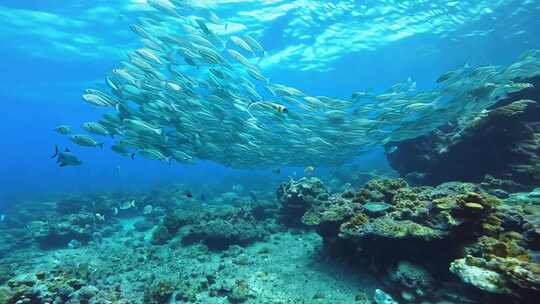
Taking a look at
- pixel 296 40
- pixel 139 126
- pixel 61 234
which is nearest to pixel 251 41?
pixel 139 126

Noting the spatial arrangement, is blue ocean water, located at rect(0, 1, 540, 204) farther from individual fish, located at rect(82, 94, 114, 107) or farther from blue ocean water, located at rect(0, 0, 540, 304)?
individual fish, located at rect(82, 94, 114, 107)

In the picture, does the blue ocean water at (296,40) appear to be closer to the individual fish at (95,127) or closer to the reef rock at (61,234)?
the reef rock at (61,234)

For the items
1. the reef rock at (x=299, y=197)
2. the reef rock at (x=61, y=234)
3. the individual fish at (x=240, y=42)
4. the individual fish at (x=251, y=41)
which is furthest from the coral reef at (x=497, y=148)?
the reef rock at (x=61, y=234)

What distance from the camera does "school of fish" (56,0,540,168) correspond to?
1154cm

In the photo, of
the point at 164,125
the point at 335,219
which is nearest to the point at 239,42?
the point at 164,125

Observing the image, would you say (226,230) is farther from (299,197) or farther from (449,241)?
(449,241)

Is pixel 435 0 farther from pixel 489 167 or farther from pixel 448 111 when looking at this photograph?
pixel 489 167

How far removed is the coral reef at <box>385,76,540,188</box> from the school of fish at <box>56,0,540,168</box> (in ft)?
3.10

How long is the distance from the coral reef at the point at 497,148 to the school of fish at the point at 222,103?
3.10 feet

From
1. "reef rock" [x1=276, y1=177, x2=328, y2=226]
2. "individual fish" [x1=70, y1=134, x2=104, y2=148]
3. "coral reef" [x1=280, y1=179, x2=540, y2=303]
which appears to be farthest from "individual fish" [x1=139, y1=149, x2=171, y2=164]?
"coral reef" [x1=280, y1=179, x2=540, y2=303]

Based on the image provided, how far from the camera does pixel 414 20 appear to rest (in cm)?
2795

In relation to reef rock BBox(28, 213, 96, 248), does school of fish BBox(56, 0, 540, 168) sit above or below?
above

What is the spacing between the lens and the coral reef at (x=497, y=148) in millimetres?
10859

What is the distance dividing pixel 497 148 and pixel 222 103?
925cm
